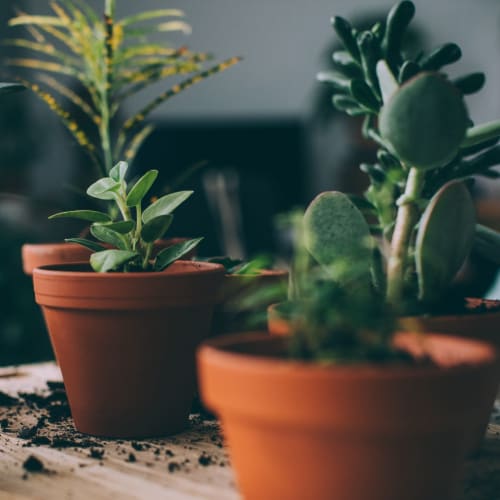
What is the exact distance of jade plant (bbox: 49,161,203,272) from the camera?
0.75 meters

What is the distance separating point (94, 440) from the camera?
763mm

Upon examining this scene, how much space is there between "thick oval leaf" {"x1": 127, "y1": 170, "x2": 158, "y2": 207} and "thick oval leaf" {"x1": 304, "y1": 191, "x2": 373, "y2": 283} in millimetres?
167

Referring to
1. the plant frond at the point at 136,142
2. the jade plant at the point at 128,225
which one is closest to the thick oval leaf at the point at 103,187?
the jade plant at the point at 128,225

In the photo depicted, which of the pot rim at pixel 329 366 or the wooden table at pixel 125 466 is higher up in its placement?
the pot rim at pixel 329 366

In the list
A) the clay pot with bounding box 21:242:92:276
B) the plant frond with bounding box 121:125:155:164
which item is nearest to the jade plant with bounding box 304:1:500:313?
the plant frond with bounding box 121:125:155:164

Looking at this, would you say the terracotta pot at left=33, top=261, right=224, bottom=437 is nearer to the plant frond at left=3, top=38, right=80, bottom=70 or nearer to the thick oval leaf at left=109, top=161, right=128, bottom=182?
the thick oval leaf at left=109, top=161, right=128, bottom=182

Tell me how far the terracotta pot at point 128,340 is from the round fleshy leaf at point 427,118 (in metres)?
0.26

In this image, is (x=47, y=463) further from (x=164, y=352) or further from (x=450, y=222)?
(x=450, y=222)

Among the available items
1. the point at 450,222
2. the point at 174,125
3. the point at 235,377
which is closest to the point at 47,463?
the point at 235,377

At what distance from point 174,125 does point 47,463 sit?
6197 mm

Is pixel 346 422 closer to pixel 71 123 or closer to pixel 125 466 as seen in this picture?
pixel 125 466

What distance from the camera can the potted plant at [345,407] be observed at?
440 mm

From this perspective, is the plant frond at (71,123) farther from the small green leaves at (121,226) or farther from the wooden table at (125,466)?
the wooden table at (125,466)

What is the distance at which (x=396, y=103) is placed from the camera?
0.58 m
